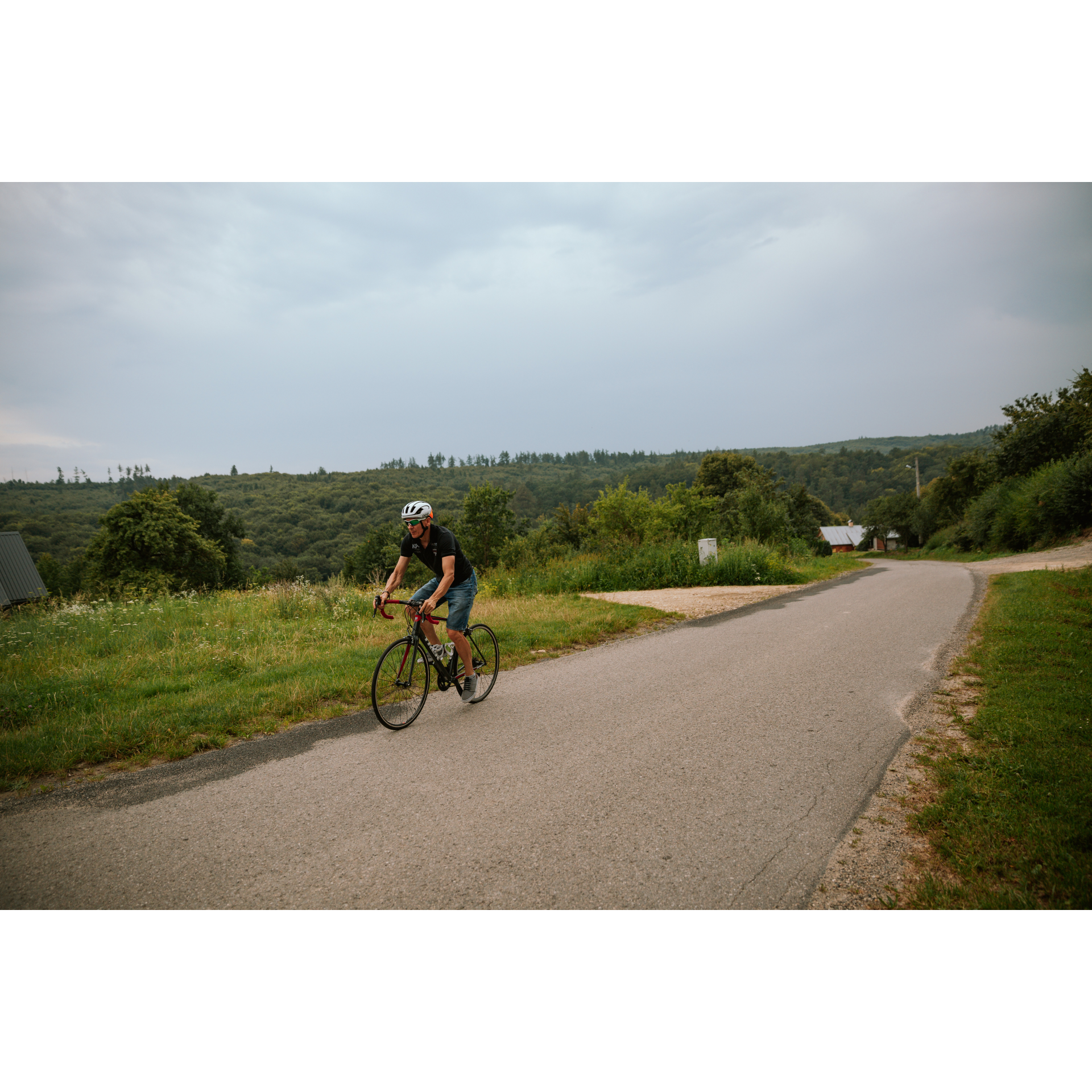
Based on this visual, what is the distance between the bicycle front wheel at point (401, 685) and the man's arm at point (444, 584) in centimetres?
48

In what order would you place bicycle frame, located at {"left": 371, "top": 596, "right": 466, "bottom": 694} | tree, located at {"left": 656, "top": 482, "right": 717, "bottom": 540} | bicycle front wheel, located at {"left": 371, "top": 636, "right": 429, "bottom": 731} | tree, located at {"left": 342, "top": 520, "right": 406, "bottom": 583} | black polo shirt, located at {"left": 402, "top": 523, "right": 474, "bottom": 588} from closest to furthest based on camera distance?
bicycle front wheel, located at {"left": 371, "top": 636, "right": 429, "bottom": 731}
bicycle frame, located at {"left": 371, "top": 596, "right": 466, "bottom": 694}
black polo shirt, located at {"left": 402, "top": 523, "right": 474, "bottom": 588}
tree, located at {"left": 656, "top": 482, "right": 717, "bottom": 540}
tree, located at {"left": 342, "top": 520, "right": 406, "bottom": 583}

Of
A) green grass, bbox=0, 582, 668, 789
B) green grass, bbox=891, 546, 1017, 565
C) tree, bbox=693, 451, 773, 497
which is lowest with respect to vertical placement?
green grass, bbox=891, 546, 1017, 565

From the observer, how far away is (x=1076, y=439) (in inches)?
367

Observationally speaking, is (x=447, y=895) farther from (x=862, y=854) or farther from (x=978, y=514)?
(x=978, y=514)

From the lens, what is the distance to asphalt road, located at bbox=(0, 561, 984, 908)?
279 cm

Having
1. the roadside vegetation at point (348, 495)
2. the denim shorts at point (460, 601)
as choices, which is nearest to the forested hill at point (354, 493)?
the roadside vegetation at point (348, 495)

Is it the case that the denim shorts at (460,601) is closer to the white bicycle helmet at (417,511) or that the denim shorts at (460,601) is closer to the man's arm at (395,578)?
the man's arm at (395,578)

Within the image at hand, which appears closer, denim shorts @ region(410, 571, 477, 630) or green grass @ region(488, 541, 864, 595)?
denim shorts @ region(410, 571, 477, 630)

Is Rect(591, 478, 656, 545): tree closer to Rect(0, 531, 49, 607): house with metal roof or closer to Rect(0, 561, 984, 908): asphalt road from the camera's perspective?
Rect(0, 561, 984, 908): asphalt road

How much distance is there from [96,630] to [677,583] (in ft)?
44.6

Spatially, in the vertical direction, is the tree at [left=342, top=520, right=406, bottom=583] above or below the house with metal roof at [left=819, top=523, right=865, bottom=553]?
above

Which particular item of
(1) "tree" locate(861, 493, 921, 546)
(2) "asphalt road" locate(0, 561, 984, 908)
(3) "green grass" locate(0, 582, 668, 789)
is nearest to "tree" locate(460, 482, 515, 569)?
(1) "tree" locate(861, 493, 921, 546)

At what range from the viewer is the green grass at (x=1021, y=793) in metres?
2.55

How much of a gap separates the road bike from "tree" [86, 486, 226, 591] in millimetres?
34057
